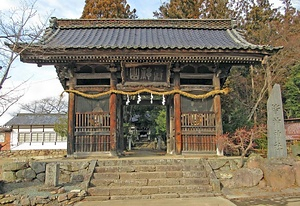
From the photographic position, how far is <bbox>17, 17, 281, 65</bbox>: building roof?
9.24 meters

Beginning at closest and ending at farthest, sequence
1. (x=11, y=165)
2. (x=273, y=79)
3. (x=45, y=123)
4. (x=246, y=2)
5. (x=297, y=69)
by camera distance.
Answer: (x=11, y=165) < (x=273, y=79) < (x=297, y=69) < (x=246, y=2) < (x=45, y=123)

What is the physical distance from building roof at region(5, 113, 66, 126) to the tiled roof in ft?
67.2

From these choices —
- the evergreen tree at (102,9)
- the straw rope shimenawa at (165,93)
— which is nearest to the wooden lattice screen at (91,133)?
the straw rope shimenawa at (165,93)

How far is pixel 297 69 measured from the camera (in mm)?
21453

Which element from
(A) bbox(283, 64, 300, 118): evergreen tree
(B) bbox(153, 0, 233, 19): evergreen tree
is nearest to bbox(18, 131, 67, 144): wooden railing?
(B) bbox(153, 0, 233, 19): evergreen tree

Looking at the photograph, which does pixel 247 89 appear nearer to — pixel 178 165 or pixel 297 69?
pixel 297 69

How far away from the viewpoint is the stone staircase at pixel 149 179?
7.02 metres

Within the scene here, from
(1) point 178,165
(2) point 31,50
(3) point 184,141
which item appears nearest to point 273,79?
(3) point 184,141

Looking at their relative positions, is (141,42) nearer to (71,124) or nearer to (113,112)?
(113,112)

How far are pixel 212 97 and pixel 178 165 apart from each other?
3497mm

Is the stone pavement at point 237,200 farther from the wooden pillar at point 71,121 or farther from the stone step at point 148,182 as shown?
the wooden pillar at point 71,121

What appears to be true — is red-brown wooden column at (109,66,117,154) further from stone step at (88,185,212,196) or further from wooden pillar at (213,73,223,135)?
wooden pillar at (213,73,223,135)

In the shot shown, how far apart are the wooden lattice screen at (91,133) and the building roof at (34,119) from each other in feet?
74.9

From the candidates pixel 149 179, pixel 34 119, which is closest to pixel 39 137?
pixel 34 119
